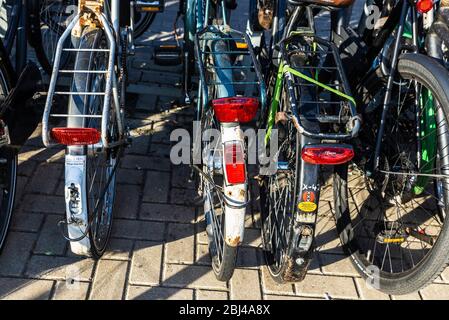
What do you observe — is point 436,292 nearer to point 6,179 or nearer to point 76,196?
point 76,196

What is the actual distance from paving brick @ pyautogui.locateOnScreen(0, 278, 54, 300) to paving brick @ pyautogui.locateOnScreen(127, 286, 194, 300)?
0.46 meters

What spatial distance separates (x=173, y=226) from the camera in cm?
357

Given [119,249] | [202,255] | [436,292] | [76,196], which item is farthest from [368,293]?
[76,196]

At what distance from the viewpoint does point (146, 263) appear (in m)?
3.27

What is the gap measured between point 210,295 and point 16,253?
1.18m

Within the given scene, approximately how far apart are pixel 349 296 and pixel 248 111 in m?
1.37

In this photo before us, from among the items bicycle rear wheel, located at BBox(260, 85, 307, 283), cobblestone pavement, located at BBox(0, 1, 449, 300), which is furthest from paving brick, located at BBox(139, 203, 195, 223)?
bicycle rear wheel, located at BBox(260, 85, 307, 283)

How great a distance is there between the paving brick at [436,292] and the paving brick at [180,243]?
1.43m

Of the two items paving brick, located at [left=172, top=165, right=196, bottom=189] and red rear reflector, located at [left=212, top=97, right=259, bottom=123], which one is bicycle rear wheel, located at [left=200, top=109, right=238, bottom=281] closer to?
red rear reflector, located at [left=212, top=97, right=259, bottom=123]

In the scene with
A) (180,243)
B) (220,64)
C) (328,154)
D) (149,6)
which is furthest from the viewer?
(149,6)

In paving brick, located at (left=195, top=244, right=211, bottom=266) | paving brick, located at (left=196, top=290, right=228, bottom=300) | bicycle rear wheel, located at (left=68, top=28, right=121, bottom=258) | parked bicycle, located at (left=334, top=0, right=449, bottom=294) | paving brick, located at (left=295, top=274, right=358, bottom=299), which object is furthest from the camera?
paving brick, located at (left=195, top=244, right=211, bottom=266)

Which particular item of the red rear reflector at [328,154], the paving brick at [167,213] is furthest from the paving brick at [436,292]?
the paving brick at [167,213]

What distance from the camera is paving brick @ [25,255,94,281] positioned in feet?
10.2

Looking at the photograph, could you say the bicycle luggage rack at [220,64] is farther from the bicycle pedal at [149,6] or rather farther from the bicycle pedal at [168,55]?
the bicycle pedal at [149,6]
